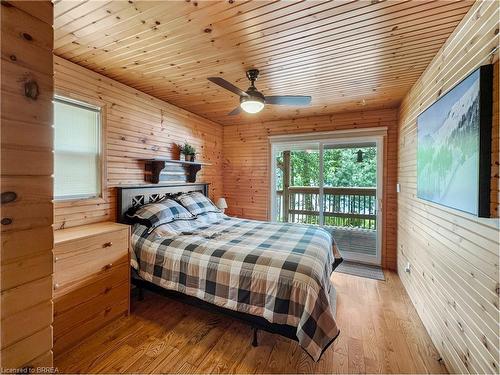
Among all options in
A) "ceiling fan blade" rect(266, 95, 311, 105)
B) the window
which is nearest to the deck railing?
"ceiling fan blade" rect(266, 95, 311, 105)

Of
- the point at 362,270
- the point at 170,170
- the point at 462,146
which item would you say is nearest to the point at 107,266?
the point at 170,170

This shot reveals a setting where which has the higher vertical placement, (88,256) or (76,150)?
(76,150)

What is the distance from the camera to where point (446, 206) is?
1.77m

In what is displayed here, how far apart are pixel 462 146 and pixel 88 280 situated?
2994 mm

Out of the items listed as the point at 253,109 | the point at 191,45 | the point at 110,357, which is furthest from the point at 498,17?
the point at 110,357

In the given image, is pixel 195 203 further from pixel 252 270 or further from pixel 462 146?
pixel 462 146

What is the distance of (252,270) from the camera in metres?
1.92

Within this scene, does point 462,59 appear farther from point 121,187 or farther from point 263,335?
point 121,187

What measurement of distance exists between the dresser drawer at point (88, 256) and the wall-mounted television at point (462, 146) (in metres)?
2.76

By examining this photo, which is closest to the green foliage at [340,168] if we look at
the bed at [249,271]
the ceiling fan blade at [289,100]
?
the bed at [249,271]

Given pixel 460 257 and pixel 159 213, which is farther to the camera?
pixel 159 213

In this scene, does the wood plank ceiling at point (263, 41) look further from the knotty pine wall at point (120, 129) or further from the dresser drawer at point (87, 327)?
the dresser drawer at point (87, 327)

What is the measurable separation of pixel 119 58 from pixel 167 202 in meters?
1.66

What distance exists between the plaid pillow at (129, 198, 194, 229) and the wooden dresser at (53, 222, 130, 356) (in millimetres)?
321
